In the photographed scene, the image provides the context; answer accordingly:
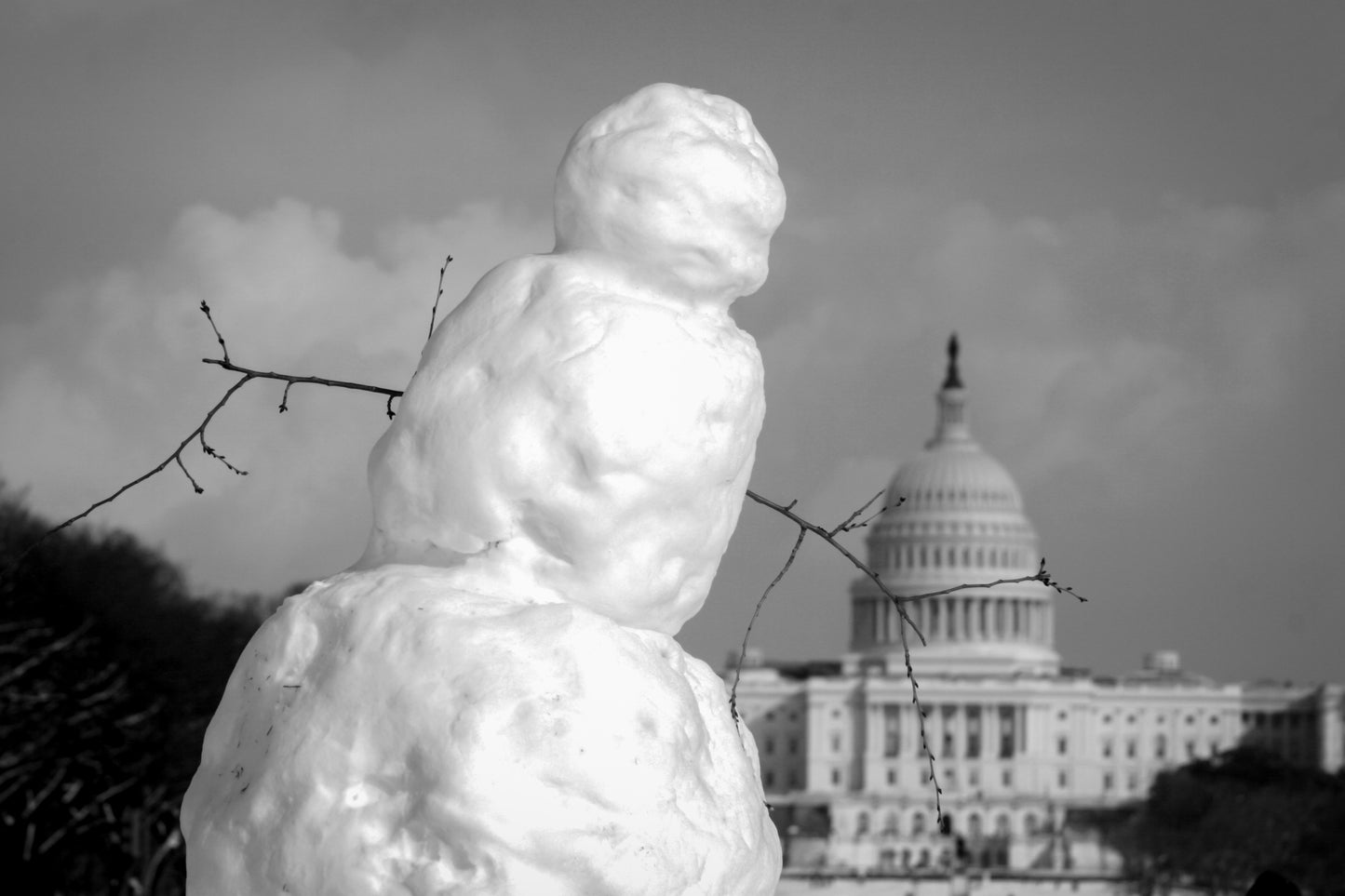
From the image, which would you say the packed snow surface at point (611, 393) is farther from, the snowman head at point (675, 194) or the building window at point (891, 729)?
the building window at point (891, 729)

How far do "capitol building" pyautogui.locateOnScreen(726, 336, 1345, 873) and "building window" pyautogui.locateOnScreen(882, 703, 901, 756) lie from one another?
0.11 meters

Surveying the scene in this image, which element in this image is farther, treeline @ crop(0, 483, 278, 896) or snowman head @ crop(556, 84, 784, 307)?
treeline @ crop(0, 483, 278, 896)

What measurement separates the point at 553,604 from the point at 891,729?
141m

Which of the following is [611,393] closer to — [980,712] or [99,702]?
[99,702]

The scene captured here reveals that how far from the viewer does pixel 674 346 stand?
721cm

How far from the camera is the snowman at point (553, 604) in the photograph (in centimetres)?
676

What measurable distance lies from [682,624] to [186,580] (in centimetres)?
6668

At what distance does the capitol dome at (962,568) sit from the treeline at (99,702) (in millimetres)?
73954

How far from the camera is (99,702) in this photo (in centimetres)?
4206

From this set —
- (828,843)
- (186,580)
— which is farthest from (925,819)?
(186,580)

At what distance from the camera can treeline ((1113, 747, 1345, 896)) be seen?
286 feet

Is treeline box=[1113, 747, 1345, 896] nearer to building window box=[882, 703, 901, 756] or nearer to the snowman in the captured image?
building window box=[882, 703, 901, 756]

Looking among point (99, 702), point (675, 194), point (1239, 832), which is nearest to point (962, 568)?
point (1239, 832)

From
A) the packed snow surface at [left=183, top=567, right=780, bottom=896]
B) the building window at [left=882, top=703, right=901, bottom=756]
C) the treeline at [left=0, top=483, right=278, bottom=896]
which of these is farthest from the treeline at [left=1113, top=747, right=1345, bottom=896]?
the packed snow surface at [left=183, top=567, right=780, bottom=896]
